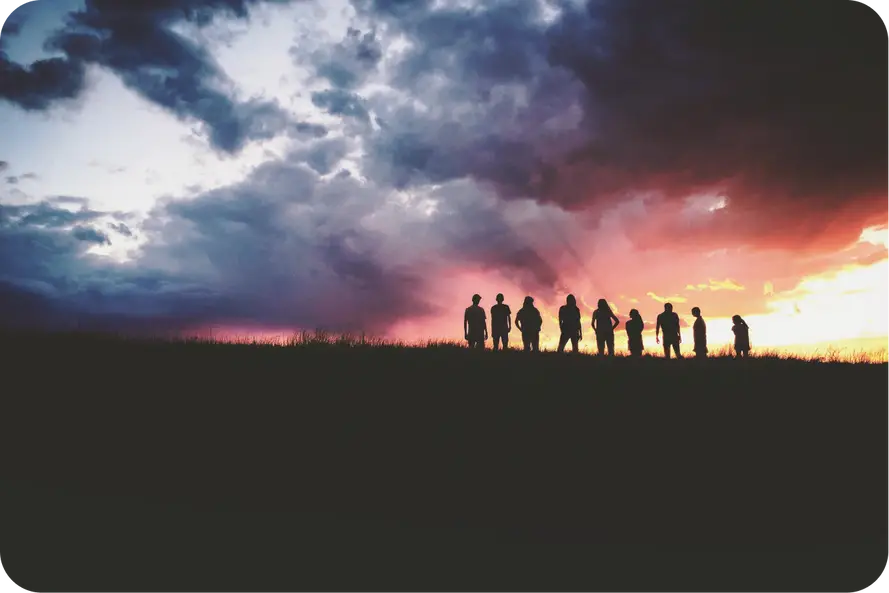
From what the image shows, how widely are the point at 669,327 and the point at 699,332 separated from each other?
1441 mm

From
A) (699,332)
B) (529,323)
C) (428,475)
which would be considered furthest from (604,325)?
(428,475)

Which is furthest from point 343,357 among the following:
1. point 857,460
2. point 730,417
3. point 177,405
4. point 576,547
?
point 857,460

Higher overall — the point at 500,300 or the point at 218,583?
the point at 500,300

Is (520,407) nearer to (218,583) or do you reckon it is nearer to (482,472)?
(482,472)

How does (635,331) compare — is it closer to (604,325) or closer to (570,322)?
(604,325)

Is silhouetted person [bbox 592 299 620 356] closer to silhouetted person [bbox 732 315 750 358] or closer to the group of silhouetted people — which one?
the group of silhouetted people

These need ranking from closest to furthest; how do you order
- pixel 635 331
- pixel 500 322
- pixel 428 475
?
pixel 428 475, pixel 500 322, pixel 635 331

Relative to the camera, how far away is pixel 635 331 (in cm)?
2308

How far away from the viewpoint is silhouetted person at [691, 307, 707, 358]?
23406mm

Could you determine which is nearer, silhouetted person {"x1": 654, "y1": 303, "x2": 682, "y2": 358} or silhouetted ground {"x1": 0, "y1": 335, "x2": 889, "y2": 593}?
silhouetted ground {"x1": 0, "y1": 335, "x2": 889, "y2": 593}

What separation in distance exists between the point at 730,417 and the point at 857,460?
3.09 metres

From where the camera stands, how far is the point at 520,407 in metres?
15.9

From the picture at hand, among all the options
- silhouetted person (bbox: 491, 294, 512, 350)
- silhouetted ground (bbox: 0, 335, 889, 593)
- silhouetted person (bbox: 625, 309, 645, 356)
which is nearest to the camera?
silhouetted ground (bbox: 0, 335, 889, 593)

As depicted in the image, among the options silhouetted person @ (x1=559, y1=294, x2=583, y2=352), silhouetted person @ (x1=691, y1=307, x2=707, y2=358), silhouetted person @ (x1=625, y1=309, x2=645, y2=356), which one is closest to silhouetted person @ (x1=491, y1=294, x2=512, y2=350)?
silhouetted person @ (x1=559, y1=294, x2=583, y2=352)
